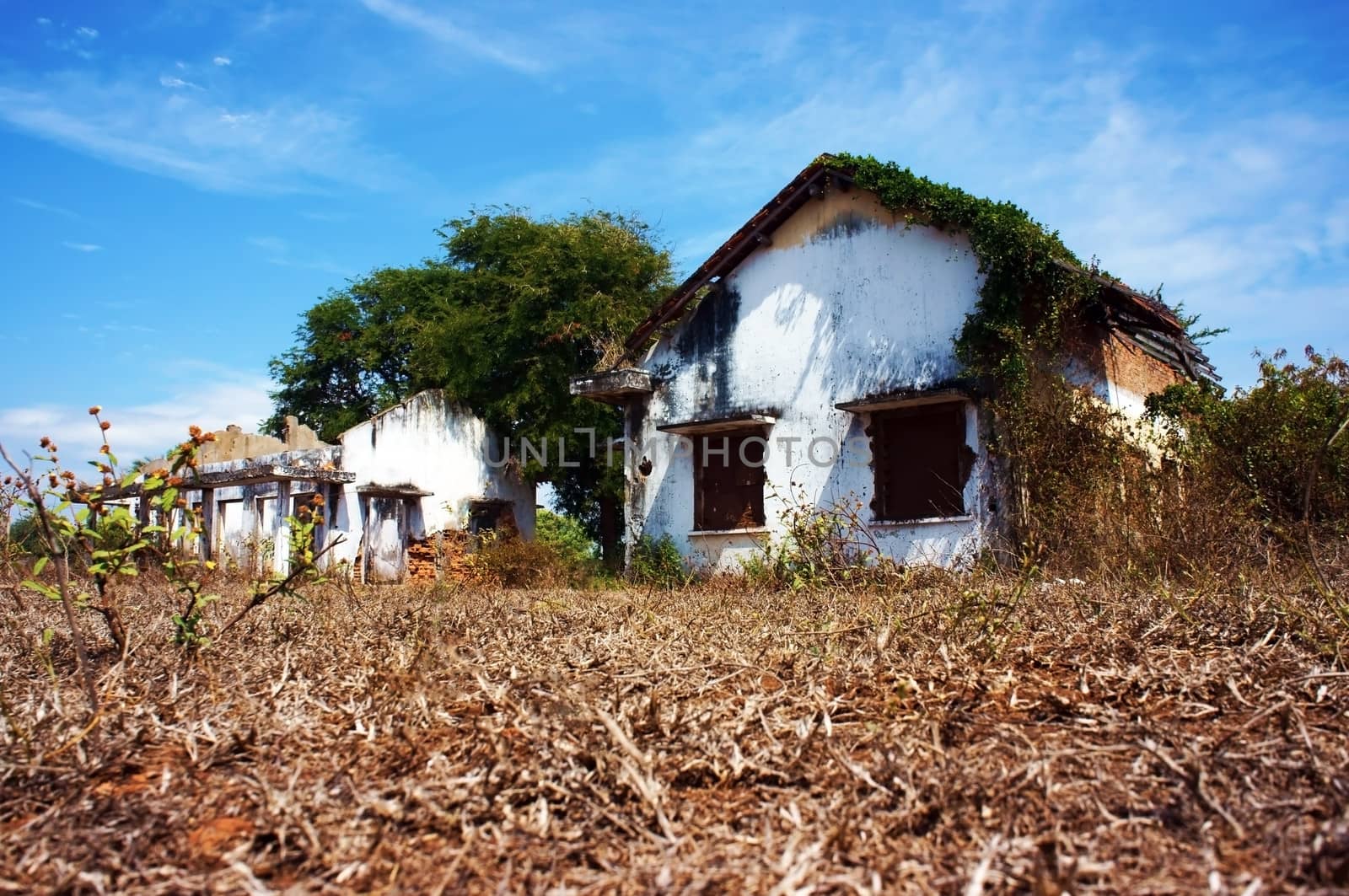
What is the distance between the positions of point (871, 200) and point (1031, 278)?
88.2 inches

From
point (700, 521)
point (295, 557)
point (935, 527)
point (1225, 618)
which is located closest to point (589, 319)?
point (700, 521)

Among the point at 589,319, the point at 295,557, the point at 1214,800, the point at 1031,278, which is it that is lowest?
the point at 1214,800

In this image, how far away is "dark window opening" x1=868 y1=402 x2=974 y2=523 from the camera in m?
10.6

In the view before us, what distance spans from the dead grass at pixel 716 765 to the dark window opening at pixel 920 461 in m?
6.40

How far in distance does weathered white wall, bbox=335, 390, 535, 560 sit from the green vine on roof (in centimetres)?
1050

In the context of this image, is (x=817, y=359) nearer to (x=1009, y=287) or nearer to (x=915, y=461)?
(x=915, y=461)

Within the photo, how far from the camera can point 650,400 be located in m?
13.1

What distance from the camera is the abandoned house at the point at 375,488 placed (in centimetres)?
1645

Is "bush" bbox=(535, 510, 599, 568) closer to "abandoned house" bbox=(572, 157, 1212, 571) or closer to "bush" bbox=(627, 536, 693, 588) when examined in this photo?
"bush" bbox=(627, 536, 693, 588)

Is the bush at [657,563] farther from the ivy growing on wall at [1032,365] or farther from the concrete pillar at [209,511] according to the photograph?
the concrete pillar at [209,511]

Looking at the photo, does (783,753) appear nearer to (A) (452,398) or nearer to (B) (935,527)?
(B) (935,527)

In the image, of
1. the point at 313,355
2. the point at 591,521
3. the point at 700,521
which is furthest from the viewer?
the point at 313,355

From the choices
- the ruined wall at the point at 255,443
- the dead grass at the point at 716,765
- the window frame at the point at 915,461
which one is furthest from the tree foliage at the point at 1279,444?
the ruined wall at the point at 255,443

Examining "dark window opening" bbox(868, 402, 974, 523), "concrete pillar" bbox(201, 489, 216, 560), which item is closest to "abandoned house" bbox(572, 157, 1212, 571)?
"dark window opening" bbox(868, 402, 974, 523)
